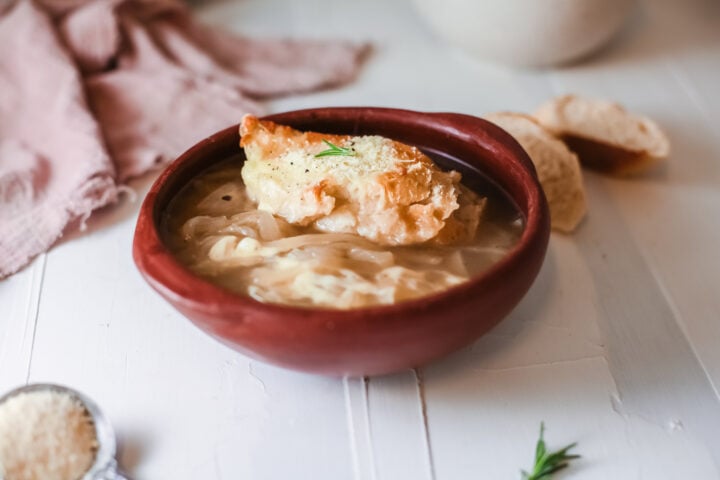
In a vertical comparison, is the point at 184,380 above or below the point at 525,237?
below

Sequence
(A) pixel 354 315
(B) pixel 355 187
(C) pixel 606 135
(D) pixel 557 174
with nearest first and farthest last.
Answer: (A) pixel 354 315 < (B) pixel 355 187 < (D) pixel 557 174 < (C) pixel 606 135

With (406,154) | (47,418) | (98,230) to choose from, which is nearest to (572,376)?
(406,154)

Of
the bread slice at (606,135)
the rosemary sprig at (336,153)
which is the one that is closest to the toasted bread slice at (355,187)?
the rosemary sprig at (336,153)

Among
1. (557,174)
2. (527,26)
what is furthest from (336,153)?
(527,26)

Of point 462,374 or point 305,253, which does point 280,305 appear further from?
point 462,374

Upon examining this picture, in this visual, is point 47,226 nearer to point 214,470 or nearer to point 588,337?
point 214,470
